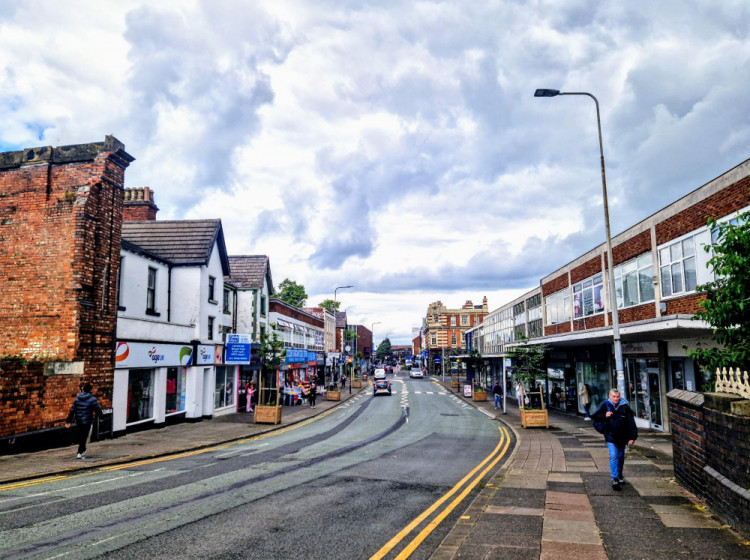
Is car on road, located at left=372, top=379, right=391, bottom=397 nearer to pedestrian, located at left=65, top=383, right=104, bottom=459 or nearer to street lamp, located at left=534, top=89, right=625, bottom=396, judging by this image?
street lamp, located at left=534, top=89, right=625, bottom=396

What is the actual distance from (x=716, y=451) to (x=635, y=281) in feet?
47.5

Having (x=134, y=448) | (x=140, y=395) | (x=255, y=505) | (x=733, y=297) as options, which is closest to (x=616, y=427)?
(x=733, y=297)

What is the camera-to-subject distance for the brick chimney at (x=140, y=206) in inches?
1120

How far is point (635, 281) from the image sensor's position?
804 inches

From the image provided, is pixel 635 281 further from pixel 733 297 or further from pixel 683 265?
pixel 733 297

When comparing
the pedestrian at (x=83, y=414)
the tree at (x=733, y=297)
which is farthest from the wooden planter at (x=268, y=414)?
the tree at (x=733, y=297)

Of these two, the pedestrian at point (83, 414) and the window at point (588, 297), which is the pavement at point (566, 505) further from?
the window at point (588, 297)

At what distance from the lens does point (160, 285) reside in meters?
23.1

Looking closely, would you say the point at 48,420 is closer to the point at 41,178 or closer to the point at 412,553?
the point at 41,178

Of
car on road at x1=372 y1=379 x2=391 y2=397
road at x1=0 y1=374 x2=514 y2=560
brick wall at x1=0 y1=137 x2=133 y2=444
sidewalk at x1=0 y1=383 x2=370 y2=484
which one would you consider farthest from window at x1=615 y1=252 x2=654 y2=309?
car on road at x1=372 y1=379 x2=391 y2=397

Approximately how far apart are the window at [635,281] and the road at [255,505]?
29.4 feet

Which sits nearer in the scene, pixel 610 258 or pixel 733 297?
pixel 733 297

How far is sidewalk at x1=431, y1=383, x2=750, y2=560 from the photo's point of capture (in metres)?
5.88

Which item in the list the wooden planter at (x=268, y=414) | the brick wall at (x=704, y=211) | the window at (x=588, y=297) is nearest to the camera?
the brick wall at (x=704, y=211)
